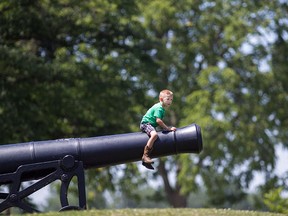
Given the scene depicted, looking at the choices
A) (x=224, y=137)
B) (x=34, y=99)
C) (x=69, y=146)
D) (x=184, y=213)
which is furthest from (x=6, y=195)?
(x=224, y=137)

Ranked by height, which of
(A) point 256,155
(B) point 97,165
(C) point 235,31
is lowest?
(B) point 97,165

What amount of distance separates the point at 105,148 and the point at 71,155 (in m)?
0.50

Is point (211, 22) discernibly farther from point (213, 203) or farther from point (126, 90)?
point (126, 90)

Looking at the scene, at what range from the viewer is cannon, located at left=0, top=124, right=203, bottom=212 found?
1131 cm

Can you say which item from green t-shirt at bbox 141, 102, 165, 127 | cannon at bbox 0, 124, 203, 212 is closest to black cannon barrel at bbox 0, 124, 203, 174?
cannon at bbox 0, 124, 203, 212

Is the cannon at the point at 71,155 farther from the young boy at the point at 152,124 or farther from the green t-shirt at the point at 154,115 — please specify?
the green t-shirt at the point at 154,115

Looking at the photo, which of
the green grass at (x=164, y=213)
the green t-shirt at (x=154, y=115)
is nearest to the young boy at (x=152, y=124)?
the green t-shirt at (x=154, y=115)

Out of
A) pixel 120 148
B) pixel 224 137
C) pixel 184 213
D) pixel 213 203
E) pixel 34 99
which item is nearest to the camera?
pixel 120 148

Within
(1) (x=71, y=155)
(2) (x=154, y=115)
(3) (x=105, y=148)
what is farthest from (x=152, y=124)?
(1) (x=71, y=155)

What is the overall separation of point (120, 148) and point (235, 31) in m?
24.2

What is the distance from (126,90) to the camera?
83.9 ft

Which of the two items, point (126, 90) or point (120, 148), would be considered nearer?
point (120, 148)

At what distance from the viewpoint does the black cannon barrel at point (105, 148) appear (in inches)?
447

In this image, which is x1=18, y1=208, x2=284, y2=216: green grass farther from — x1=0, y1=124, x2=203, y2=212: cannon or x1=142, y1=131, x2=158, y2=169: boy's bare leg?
x1=142, y1=131, x2=158, y2=169: boy's bare leg
